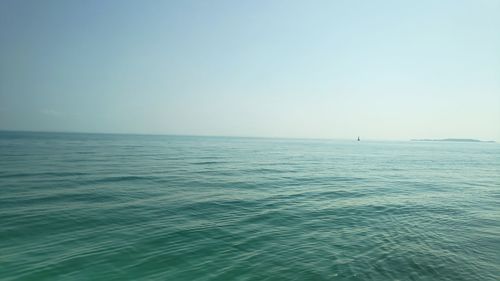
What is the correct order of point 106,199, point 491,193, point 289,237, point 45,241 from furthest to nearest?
point 491,193
point 106,199
point 289,237
point 45,241

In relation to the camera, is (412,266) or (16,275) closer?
(16,275)

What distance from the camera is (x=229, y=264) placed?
10.5 m

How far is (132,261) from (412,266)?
33.4 feet

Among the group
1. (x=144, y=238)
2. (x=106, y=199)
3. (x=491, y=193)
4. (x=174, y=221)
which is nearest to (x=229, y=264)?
(x=144, y=238)

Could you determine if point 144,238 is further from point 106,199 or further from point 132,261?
point 106,199

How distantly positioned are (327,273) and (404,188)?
22710 mm

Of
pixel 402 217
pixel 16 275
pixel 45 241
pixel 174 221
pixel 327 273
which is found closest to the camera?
pixel 16 275

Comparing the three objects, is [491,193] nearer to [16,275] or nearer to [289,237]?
[289,237]

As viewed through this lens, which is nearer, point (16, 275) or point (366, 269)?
point (16, 275)

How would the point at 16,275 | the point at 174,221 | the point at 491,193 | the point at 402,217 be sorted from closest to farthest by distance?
1. the point at 16,275
2. the point at 174,221
3. the point at 402,217
4. the point at 491,193

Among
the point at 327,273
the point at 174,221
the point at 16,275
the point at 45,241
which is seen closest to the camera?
the point at 16,275

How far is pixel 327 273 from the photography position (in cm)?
991

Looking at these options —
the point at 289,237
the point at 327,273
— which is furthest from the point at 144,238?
the point at 327,273

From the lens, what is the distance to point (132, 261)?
10547 millimetres
